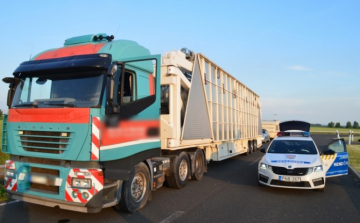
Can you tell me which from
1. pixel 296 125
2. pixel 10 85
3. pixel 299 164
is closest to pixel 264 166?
pixel 299 164

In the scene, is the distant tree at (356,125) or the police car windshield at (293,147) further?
the distant tree at (356,125)

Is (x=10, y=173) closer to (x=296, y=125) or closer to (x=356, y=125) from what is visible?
(x=296, y=125)

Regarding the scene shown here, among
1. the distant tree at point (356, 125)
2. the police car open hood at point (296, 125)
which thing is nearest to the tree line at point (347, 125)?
the distant tree at point (356, 125)

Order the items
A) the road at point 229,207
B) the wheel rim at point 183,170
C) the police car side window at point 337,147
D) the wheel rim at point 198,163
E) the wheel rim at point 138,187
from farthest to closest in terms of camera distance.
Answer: the wheel rim at point 198,163
the police car side window at point 337,147
the wheel rim at point 183,170
the wheel rim at point 138,187
the road at point 229,207

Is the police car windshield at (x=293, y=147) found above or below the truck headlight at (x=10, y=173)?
above

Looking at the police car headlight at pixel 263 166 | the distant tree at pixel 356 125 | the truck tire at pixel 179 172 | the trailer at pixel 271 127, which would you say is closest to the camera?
the truck tire at pixel 179 172

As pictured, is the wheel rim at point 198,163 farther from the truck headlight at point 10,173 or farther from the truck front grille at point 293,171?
the truck headlight at point 10,173

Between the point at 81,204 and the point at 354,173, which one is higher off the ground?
the point at 81,204

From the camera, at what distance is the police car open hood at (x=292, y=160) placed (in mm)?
7688

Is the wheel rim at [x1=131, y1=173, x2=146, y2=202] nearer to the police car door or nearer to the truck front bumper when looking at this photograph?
the truck front bumper

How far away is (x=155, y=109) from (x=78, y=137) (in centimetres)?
204

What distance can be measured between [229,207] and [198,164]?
3224mm

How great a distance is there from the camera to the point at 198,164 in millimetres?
9547

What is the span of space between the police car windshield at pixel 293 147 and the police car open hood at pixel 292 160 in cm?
41
